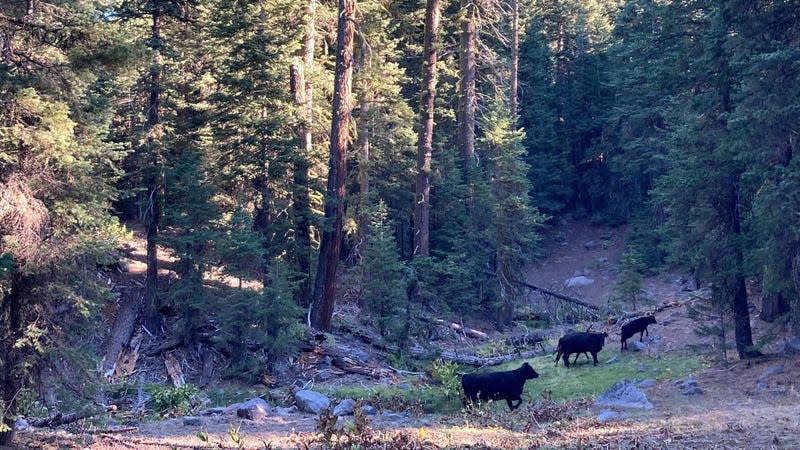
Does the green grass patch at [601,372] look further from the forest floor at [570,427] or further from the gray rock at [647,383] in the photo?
the forest floor at [570,427]

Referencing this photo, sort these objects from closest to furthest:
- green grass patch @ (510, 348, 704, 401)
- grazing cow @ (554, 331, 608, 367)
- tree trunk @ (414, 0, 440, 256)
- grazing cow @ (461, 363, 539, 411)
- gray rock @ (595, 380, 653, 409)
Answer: gray rock @ (595, 380, 653, 409) < grazing cow @ (461, 363, 539, 411) < green grass patch @ (510, 348, 704, 401) < grazing cow @ (554, 331, 608, 367) < tree trunk @ (414, 0, 440, 256)

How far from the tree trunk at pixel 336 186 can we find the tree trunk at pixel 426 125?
4.74 metres

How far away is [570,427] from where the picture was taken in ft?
35.9

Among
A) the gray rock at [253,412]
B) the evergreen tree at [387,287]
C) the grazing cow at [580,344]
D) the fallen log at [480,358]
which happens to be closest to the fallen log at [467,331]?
the fallen log at [480,358]

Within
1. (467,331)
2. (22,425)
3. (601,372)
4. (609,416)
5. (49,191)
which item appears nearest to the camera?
(49,191)

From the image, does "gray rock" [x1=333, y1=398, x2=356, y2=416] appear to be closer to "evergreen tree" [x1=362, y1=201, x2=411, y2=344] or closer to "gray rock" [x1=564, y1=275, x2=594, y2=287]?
"evergreen tree" [x1=362, y1=201, x2=411, y2=344]

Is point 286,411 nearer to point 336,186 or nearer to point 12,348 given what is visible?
point 12,348

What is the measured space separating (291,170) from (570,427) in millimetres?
11433

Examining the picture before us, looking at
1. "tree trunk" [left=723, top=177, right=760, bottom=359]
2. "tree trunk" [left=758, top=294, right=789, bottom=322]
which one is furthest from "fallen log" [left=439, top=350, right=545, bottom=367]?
"tree trunk" [left=723, top=177, right=760, bottom=359]

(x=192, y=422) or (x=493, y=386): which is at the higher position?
(x=493, y=386)

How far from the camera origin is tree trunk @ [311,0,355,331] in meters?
19.7


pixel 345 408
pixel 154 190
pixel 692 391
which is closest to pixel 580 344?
pixel 692 391

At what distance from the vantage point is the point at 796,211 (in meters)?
13.5

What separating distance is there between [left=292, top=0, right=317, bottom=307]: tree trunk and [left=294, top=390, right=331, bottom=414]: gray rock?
4.36 m
